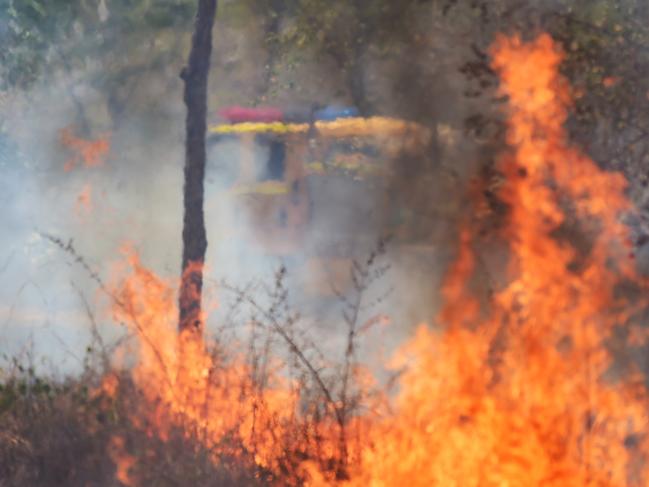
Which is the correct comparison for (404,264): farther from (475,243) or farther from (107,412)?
(107,412)

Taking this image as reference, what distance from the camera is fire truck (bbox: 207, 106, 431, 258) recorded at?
1683cm

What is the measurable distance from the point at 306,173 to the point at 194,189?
7.45 metres

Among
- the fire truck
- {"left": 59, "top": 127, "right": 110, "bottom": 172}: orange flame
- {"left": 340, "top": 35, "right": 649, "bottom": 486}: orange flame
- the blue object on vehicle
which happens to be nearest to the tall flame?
{"left": 340, "top": 35, "right": 649, "bottom": 486}: orange flame

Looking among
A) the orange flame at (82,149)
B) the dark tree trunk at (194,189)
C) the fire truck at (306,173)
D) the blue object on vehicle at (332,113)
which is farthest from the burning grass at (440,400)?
the orange flame at (82,149)

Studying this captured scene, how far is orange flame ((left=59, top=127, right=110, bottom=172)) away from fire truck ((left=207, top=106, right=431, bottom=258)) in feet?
5.89

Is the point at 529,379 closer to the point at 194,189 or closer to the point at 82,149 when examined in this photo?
the point at 194,189

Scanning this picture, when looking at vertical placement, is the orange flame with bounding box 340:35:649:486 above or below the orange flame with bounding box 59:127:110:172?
below

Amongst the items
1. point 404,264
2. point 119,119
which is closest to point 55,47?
point 119,119

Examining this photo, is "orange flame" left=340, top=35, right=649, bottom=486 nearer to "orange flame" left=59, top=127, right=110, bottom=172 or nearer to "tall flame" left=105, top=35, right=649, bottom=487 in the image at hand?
"tall flame" left=105, top=35, right=649, bottom=487

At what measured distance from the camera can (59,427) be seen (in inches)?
330

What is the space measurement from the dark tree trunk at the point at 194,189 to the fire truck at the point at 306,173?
5.58 m

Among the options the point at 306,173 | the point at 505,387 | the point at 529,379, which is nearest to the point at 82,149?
the point at 306,173

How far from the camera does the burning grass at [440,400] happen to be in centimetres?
754

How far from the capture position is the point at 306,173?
1847 cm
